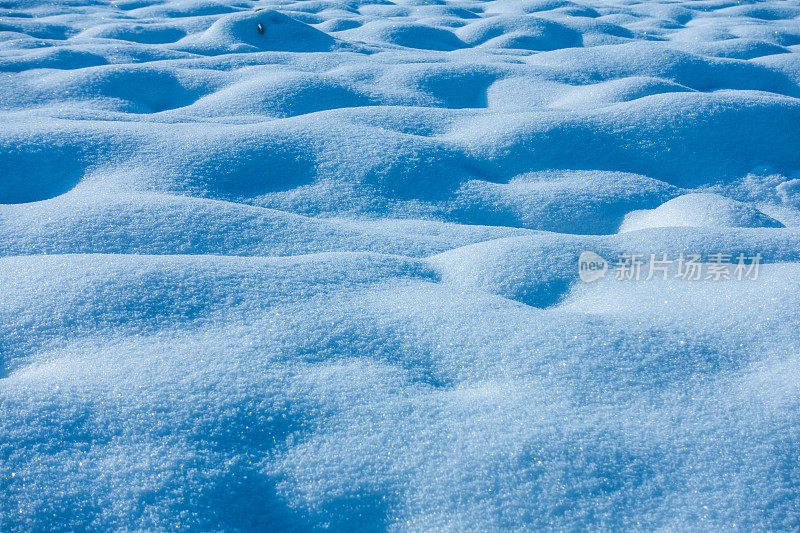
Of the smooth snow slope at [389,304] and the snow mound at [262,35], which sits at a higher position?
the snow mound at [262,35]

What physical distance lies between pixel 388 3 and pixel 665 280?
9.75 feet

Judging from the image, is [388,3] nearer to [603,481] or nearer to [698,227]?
[698,227]

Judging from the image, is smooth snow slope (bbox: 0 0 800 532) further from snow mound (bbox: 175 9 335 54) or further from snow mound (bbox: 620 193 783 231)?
snow mound (bbox: 175 9 335 54)

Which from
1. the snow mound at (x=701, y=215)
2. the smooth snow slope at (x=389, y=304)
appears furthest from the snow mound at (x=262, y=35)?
the snow mound at (x=701, y=215)

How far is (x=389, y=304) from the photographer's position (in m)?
0.94

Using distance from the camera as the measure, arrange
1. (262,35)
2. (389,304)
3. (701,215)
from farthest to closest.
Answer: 1. (262,35)
2. (701,215)
3. (389,304)

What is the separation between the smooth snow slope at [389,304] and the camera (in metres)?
0.66

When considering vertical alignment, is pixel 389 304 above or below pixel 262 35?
below

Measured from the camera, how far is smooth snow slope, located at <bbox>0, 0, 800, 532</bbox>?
2.17 ft

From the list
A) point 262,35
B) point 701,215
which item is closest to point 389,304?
point 701,215

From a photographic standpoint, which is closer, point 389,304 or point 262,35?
point 389,304

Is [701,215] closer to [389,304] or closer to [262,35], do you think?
[389,304]

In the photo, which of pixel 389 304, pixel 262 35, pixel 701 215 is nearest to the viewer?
pixel 389 304

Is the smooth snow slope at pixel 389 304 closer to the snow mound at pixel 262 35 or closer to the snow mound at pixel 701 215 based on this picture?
the snow mound at pixel 701 215
